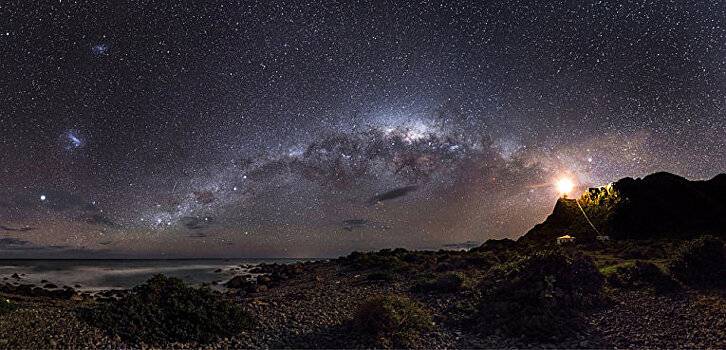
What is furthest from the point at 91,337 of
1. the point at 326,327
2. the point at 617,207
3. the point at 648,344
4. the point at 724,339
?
the point at 617,207

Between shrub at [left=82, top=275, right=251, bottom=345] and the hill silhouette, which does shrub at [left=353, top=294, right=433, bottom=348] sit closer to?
shrub at [left=82, top=275, right=251, bottom=345]

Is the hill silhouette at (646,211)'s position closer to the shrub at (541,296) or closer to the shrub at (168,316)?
the shrub at (541,296)

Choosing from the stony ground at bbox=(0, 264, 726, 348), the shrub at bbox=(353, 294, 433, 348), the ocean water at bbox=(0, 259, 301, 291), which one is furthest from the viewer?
the ocean water at bbox=(0, 259, 301, 291)

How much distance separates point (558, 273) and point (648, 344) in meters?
5.16

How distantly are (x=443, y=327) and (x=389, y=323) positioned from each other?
2.83 m

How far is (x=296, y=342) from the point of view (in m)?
14.9

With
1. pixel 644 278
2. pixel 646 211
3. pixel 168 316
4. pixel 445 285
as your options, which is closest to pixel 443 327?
pixel 445 285

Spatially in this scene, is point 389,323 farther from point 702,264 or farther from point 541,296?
point 702,264

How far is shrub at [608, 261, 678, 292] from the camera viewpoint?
20000 mm

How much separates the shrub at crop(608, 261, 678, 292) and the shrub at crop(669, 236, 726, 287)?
80 centimetres

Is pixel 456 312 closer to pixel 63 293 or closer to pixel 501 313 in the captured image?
pixel 501 313

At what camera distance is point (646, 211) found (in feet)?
153

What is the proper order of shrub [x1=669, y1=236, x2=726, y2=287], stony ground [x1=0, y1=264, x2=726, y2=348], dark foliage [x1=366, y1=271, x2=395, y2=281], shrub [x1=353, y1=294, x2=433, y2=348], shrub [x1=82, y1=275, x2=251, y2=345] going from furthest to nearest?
1. dark foliage [x1=366, y1=271, x2=395, y2=281]
2. shrub [x1=669, y1=236, x2=726, y2=287]
3. shrub [x1=82, y1=275, x2=251, y2=345]
4. shrub [x1=353, y1=294, x2=433, y2=348]
5. stony ground [x1=0, y1=264, x2=726, y2=348]

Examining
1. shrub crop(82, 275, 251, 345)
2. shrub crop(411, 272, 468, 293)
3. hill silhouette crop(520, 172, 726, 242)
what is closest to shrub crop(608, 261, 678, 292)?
shrub crop(411, 272, 468, 293)
